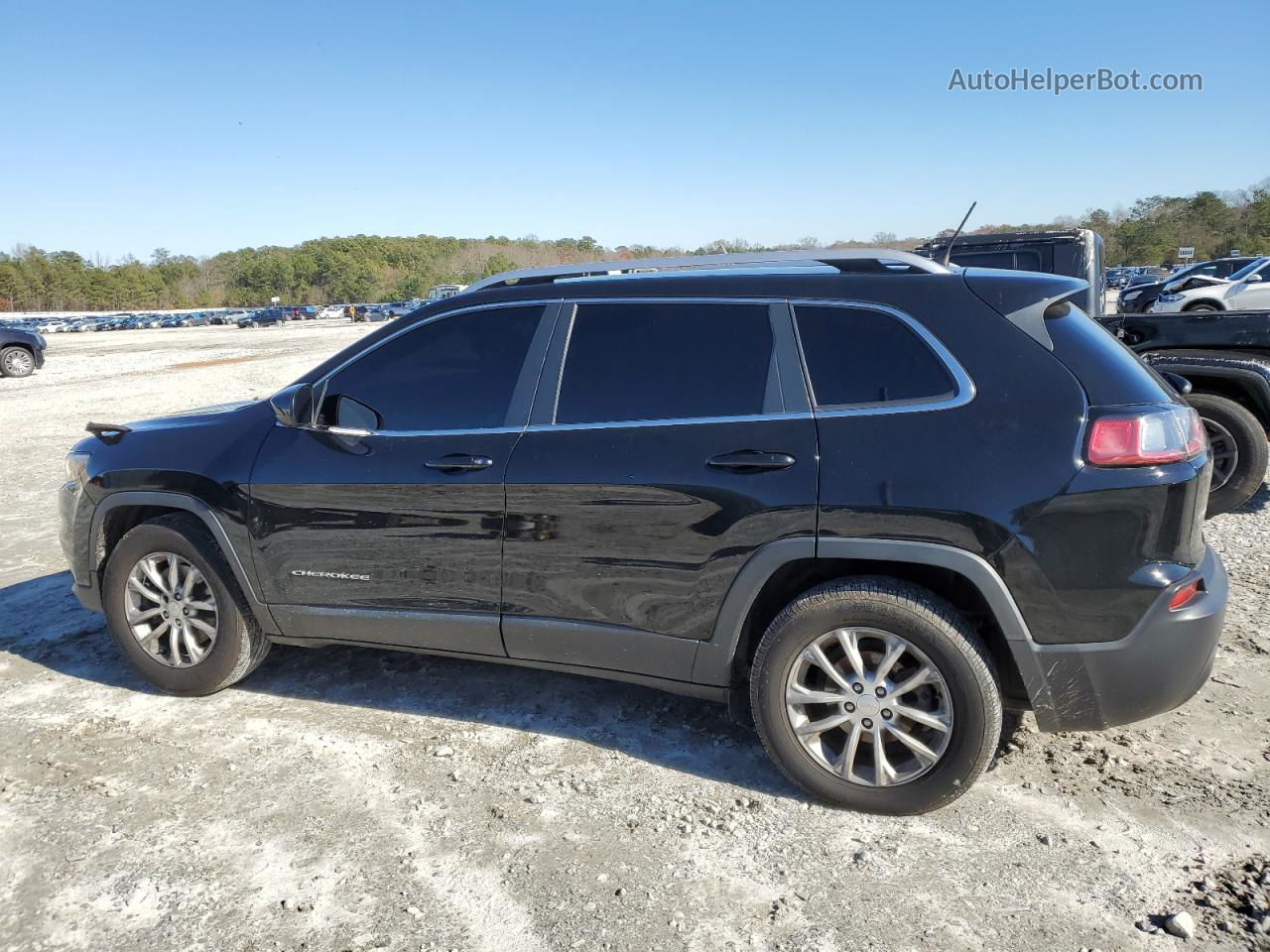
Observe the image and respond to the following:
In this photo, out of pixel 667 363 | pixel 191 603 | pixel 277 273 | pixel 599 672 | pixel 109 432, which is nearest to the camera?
pixel 667 363

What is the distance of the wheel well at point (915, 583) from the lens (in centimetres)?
302

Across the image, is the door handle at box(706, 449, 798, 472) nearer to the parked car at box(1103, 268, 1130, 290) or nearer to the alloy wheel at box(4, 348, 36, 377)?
the alloy wheel at box(4, 348, 36, 377)

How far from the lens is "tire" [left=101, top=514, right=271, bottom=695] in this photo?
4004mm

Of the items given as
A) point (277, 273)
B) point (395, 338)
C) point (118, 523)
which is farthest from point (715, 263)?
point (277, 273)

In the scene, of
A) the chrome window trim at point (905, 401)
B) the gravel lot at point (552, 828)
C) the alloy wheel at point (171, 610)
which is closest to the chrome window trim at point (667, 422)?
the chrome window trim at point (905, 401)

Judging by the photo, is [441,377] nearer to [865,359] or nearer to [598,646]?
[598,646]

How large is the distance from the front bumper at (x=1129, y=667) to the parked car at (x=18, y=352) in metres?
24.3

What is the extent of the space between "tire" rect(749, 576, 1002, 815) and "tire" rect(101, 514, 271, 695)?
233cm

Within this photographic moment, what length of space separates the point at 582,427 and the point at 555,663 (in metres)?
0.93

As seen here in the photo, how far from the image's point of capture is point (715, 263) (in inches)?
141

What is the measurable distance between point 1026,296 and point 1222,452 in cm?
475

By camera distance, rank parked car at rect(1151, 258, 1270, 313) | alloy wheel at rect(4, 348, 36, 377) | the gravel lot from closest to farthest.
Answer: the gravel lot, parked car at rect(1151, 258, 1270, 313), alloy wheel at rect(4, 348, 36, 377)

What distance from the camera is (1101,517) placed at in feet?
9.03

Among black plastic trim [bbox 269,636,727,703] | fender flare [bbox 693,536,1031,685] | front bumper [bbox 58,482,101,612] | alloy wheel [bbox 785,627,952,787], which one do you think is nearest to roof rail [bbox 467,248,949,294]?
fender flare [bbox 693,536,1031,685]
